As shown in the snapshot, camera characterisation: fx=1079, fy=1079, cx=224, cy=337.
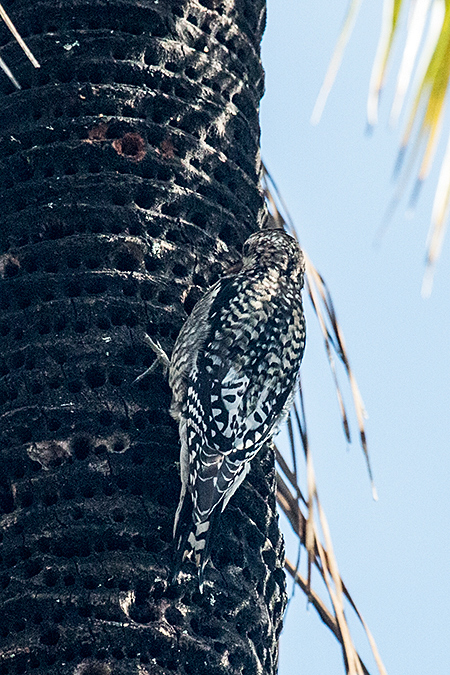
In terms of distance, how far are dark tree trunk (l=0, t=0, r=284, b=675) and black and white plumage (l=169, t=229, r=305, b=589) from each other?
3.0 inches

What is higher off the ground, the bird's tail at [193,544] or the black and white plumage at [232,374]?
the black and white plumage at [232,374]

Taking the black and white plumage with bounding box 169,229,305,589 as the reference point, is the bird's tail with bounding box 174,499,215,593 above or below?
below

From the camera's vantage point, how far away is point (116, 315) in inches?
124

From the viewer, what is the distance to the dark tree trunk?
2693 mm

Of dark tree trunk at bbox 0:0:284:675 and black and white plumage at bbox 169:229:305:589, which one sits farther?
black and white plumage at bbox 169:229:305:589

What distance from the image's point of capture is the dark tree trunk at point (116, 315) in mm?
2693

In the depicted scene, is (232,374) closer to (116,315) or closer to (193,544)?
(116,315)

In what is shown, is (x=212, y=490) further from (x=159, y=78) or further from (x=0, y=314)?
(x=159, y=78)

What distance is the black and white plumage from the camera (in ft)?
10.5

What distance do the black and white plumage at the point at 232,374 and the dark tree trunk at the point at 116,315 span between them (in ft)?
0.25

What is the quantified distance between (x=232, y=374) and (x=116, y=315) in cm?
73

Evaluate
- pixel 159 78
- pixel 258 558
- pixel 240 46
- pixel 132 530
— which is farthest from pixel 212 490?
pixel 240 46

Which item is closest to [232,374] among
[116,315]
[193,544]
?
[116,315]

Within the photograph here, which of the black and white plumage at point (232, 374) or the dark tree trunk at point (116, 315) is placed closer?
the dark tree trunk at point (116, 315)
